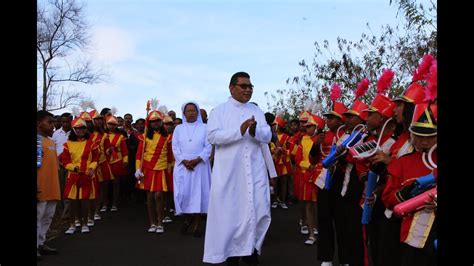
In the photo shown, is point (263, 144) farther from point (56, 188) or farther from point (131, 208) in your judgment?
point (131, 208)

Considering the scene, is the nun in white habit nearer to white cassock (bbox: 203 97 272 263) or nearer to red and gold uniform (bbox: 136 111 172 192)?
red and gold uniform (bbox: 136 111 172 192)

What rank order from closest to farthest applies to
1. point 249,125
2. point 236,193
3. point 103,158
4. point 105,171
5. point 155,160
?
1. point 249,125
2. point 236,193
3. point 155,160
4. point 103,158
5. point 105,171

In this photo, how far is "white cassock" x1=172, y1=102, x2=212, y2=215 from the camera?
30.5 ft

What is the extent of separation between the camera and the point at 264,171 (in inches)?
258

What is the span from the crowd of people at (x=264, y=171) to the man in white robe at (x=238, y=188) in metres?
0.01

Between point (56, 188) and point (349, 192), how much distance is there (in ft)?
12.9

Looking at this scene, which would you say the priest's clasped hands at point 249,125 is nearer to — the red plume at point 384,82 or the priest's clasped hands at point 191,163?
the red plume at point 384,82

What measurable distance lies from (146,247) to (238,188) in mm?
2552

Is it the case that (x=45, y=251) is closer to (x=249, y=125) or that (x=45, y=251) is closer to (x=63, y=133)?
(x=249, y=125)

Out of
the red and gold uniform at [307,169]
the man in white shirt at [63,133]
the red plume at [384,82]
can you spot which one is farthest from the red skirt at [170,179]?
the red plume at [384,82]

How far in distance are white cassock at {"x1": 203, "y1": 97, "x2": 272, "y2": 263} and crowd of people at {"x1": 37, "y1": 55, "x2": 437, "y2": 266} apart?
0.04 feet

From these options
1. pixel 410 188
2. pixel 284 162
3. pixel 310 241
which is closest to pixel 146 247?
pixel 310 241


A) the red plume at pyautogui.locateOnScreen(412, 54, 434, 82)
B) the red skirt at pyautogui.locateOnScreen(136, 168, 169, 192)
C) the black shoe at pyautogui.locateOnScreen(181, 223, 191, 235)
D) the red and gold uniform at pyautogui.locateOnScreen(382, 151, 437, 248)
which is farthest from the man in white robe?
the red skirt at pyautogui.locateOnScreen(136, 168, 169, 192)
